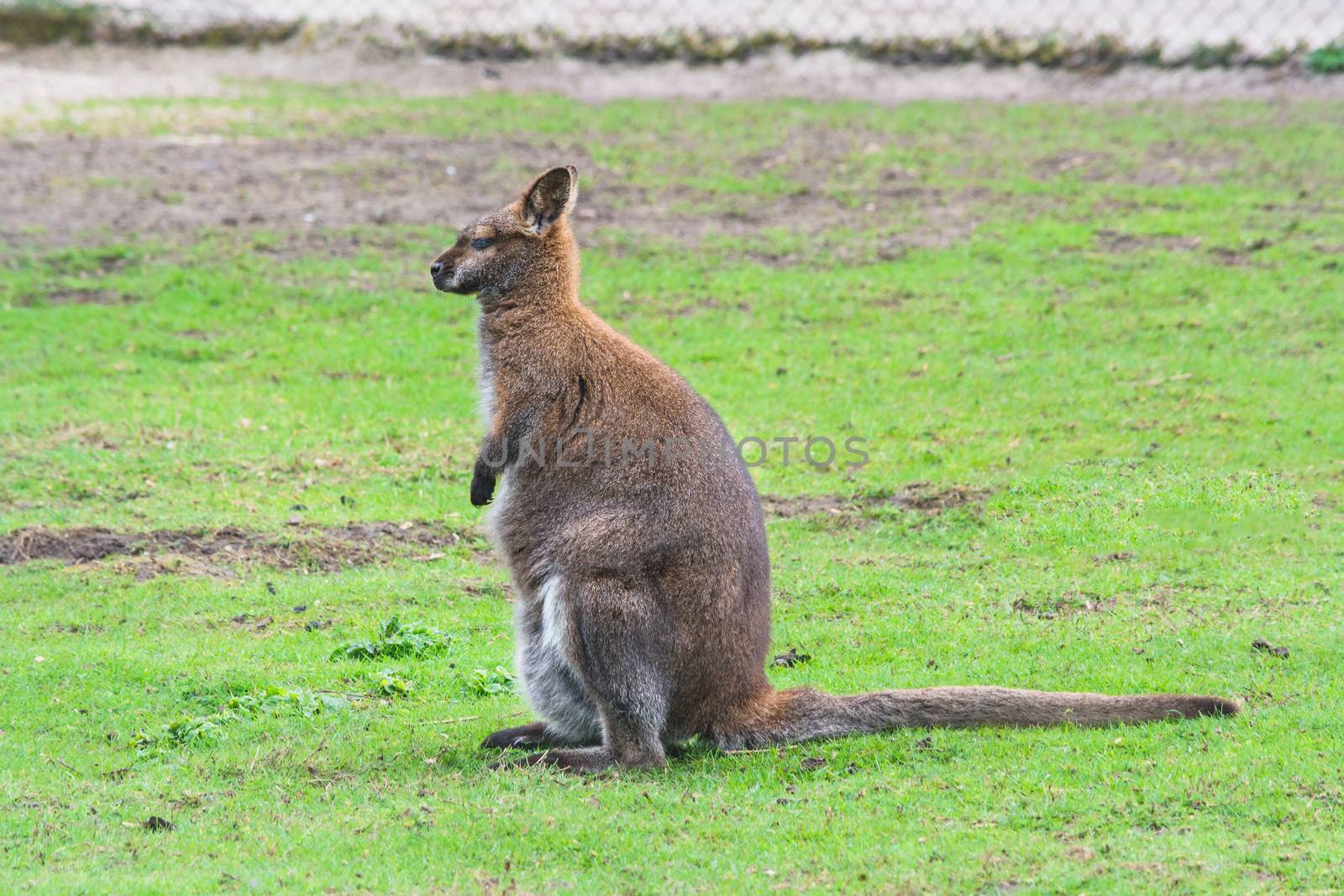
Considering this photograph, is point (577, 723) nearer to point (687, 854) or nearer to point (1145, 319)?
point (687, 854)

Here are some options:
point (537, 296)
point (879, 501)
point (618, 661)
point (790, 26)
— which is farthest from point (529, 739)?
point (790, 26)

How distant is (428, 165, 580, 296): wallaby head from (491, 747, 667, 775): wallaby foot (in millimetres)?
1934

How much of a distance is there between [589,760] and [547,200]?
2326 mm

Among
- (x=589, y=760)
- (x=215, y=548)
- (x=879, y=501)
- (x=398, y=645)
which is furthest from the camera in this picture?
(x=879, y=501)

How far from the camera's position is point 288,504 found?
9398 millimetres

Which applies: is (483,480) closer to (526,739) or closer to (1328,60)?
(526,739)

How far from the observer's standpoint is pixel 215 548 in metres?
8.76

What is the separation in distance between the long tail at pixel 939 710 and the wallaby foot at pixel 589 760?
0.29 metres

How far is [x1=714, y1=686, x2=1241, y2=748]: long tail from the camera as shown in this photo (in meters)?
5.85

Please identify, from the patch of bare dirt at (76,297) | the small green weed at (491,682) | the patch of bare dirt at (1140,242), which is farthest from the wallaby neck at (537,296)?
the patch of bare dirt at (1140,242)

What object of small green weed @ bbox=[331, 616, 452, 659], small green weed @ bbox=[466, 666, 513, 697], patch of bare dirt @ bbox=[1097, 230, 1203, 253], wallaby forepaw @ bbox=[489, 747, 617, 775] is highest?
patch of bare dirt @ bbox=[1097, 230, 1203, 253]

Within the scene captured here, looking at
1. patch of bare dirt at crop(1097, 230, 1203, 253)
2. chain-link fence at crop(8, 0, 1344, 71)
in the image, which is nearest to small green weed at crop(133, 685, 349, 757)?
patch of bare dirt at crop(1097, 230, 1203, 253)

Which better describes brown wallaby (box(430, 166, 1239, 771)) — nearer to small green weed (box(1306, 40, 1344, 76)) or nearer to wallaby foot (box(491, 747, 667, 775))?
wallaby foot (box(491, 747, 667, 775))

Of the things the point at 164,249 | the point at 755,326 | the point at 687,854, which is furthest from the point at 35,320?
the point at 687,854
